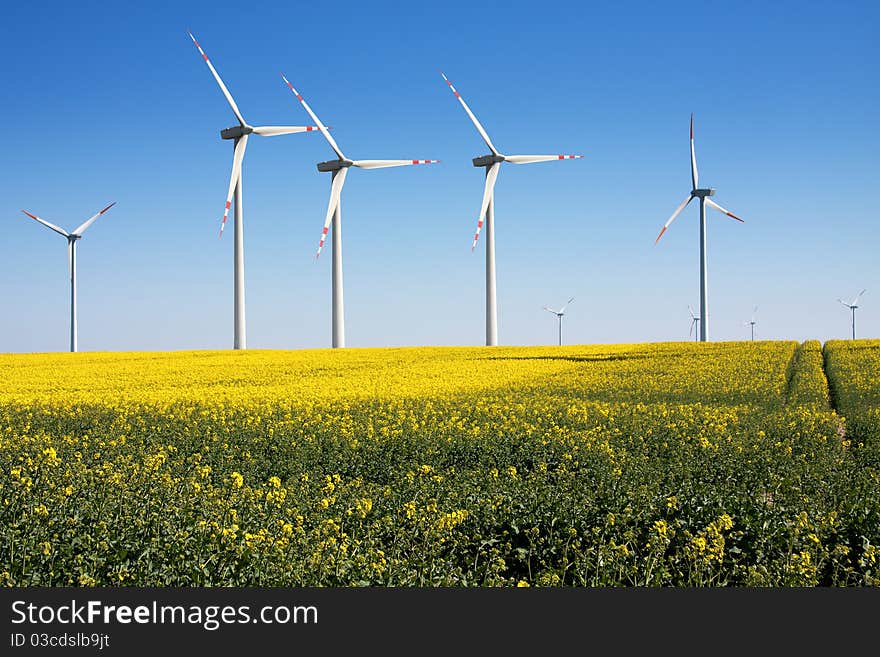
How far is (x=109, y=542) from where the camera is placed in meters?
10.6

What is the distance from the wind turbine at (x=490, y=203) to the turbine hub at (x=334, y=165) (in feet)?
39.6

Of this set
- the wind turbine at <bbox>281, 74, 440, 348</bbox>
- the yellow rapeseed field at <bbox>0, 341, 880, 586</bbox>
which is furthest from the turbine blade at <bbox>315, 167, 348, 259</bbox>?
the yellow rapeseed field at <bbox>0, 341, 880, 586</bbox>

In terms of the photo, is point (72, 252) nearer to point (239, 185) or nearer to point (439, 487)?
point (239, 185)

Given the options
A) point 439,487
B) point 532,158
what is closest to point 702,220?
point 532,158

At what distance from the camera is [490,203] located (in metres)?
78.9

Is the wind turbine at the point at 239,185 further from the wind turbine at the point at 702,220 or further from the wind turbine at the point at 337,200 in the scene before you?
the wind turbine at the point at 702,220

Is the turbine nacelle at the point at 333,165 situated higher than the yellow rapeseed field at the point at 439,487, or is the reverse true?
the turbine nacelle at the point at 333,165

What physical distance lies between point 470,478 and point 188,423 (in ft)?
32.3

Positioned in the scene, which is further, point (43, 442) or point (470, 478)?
point (43, 442)

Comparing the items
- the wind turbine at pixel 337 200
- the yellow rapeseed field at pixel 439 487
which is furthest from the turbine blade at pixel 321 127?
the yellow rapeseed field at pixel 439 487

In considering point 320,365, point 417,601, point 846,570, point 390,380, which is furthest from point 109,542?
point 320,365

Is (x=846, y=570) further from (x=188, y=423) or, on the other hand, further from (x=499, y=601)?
(x=188, y=423)

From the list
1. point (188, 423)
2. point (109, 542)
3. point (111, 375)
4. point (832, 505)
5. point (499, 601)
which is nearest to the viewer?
point (499, 601)

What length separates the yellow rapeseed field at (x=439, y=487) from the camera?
10625mm
